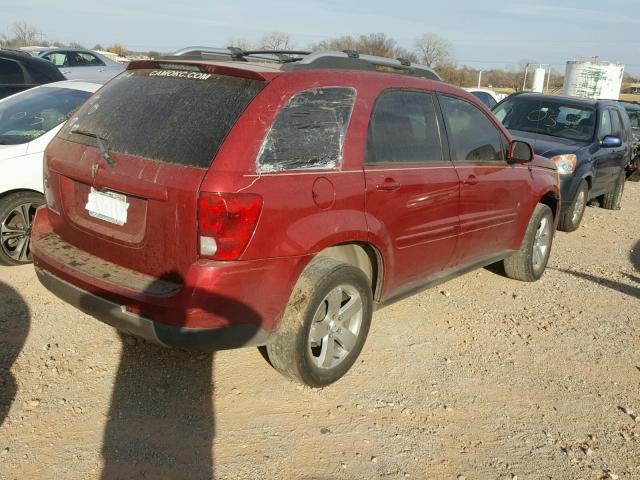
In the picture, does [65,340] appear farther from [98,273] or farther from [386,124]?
[386,124]

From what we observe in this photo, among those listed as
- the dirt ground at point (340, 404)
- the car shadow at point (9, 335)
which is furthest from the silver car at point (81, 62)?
the car shadow at point (9, 335)

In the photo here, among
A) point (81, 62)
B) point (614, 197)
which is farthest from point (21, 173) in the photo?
point (81, 62)

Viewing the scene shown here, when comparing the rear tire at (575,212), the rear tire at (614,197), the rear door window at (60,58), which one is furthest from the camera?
the rear door window at (60,58)

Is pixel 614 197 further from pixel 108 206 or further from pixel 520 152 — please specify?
pixel 108 206

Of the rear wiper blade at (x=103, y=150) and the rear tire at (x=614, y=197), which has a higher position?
the rear wiper blade at (x=103, y=150)

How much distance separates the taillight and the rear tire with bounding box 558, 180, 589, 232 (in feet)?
19.7

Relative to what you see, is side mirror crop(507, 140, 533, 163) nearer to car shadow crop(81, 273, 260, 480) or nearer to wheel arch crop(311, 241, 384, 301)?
wheel arch crop(311, 241, 384, 301)

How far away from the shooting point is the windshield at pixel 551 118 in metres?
8.31

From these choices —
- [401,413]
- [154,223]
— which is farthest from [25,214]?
[401,413]

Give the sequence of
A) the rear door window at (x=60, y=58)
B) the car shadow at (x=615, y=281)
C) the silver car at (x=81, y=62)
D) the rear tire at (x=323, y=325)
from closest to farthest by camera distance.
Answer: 1. the rear tire at (x=323, y=325)
2. the car shadow at (x=615, y=281)
3. the silver car at (x=81, y=62)
4. the rear door window at (x=60, y=58)

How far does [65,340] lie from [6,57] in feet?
A: 19.9

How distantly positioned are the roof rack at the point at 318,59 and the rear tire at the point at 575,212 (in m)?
4.10

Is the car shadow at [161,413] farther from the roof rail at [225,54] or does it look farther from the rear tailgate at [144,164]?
the roof rail at [225,54]

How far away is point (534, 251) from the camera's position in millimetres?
5641
